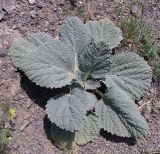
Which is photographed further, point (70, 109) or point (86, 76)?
point (86, 76)

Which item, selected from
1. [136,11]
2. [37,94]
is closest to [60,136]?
[37,94]

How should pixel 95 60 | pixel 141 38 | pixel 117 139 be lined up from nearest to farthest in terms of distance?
pixel 95 60 < pixel 117 139 < pixel 141 38

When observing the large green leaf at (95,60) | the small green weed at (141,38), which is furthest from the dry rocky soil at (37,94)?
the large green leaf at (95,60)

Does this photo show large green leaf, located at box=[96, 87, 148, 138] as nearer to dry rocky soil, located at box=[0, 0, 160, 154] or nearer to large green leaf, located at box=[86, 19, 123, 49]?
dry rocky soil, located at box=[0, 0, 160, 154]

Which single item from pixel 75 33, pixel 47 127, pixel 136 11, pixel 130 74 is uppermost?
pixel 136 11

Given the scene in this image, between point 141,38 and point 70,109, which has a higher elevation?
point 141,38

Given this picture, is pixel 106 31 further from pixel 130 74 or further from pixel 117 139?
pixel 117 139

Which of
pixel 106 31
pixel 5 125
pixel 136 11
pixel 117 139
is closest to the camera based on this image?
pixel 5 125
